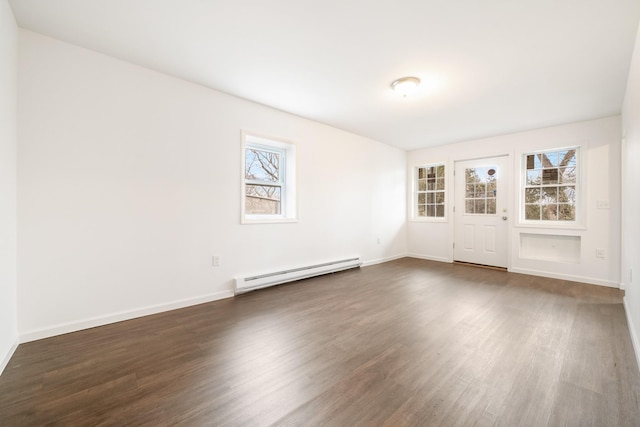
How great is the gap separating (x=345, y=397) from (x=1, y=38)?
3.14 m

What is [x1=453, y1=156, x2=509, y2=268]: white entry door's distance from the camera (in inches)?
195

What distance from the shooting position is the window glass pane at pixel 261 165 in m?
3.79

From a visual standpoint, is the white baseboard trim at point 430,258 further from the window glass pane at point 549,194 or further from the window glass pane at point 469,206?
the window glass pane at point 549,194

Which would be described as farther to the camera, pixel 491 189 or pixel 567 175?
pixel 491 189

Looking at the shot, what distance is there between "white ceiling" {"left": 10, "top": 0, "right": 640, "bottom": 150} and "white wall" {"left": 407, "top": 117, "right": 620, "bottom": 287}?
0.62m

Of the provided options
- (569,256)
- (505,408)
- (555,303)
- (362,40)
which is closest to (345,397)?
(505,408)

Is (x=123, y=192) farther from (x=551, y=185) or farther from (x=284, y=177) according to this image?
(x=551, y=185)

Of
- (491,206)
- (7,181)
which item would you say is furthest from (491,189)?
(7,181)

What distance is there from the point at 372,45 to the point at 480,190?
4.09m

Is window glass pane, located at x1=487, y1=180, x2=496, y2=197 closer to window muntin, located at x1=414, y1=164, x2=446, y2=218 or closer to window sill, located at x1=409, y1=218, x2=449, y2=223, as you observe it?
window muntin, located at x1=414, y1=164, x2=446, y2=218

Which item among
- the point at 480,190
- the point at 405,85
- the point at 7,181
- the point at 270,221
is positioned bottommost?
the point at 270,221

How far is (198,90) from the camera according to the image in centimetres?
306

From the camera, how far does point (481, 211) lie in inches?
206

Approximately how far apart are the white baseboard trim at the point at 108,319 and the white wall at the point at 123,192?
0.03 feet
